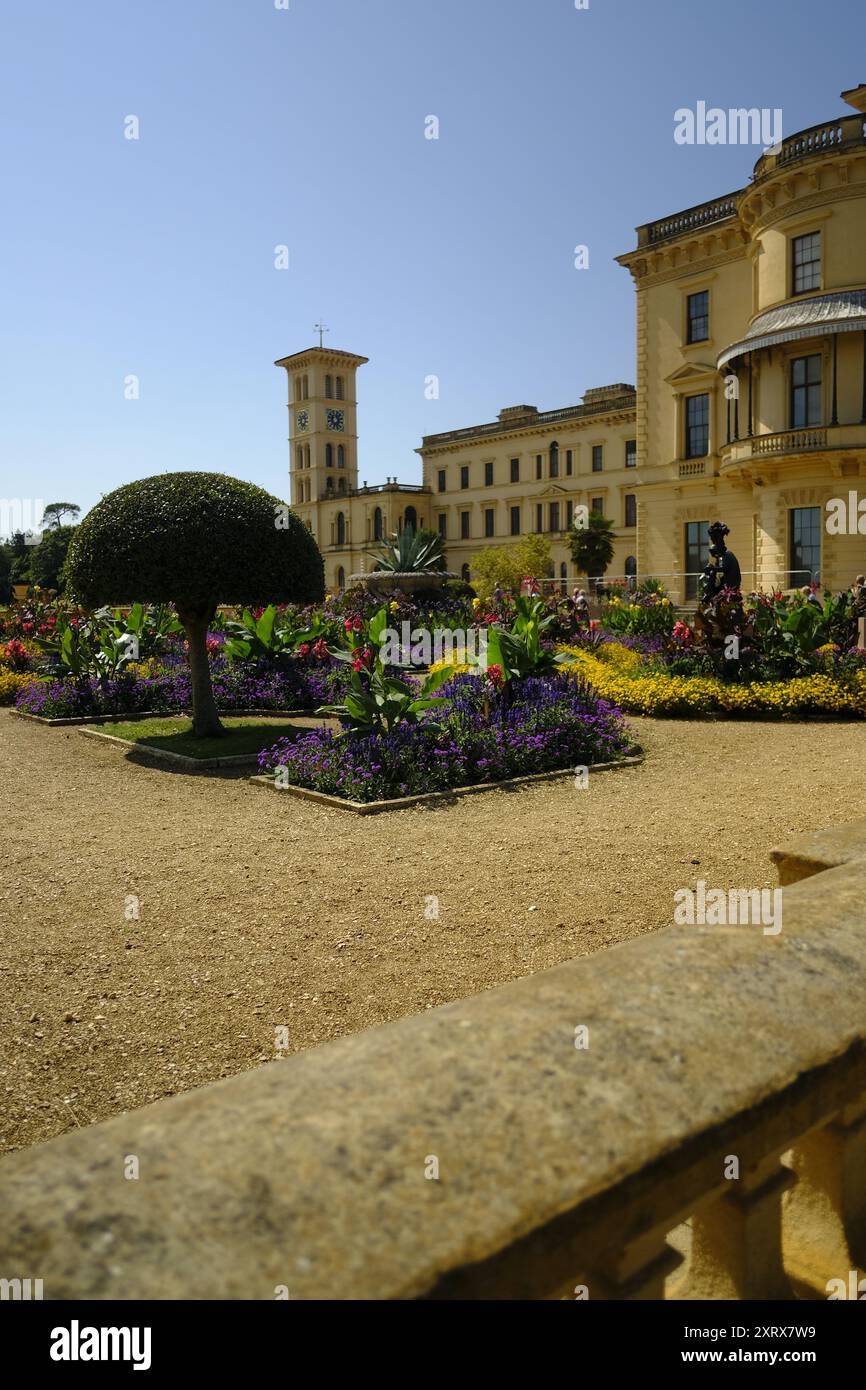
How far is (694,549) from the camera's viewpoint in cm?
3175

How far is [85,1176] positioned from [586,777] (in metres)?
7.69

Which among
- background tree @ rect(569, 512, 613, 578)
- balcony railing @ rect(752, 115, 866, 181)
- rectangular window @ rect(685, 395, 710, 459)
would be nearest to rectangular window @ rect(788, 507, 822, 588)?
rectangular window @ rect(685, 395, 710, 459)

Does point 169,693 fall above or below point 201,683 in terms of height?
below

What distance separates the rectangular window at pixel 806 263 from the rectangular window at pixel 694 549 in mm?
7311

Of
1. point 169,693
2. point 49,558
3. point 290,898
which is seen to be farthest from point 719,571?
point 49,558

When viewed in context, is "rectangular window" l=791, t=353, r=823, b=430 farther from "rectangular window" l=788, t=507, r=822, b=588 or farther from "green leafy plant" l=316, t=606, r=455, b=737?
"green leafy plant" l=316, t=606, r=455, b=737

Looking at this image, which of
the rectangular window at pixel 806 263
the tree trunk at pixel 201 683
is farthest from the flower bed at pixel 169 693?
the rectangular window at pixel 806 263

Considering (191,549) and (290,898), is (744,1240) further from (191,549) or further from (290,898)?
(191,549)

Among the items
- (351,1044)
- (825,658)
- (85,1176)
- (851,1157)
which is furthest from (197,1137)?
(825,658)

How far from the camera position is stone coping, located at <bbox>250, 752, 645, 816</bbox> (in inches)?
297

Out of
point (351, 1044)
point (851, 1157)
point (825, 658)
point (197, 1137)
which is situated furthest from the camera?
point (825, 658)

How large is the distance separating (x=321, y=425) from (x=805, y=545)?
182 feet

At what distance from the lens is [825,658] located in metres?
12.6
